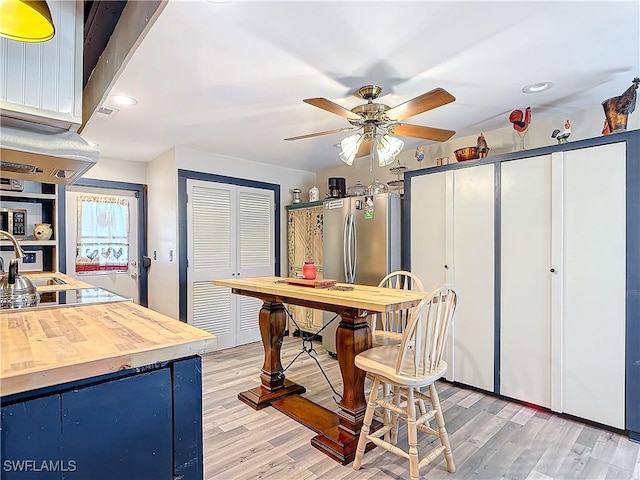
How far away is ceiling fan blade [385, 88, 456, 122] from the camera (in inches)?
74.5

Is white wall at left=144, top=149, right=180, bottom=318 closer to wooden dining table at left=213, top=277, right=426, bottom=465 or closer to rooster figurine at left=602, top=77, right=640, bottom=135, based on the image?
wooden dining table at left=213, top=277, right=426, bottom=465

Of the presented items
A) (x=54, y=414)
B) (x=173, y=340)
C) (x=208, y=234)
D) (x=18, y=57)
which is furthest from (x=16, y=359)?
(x=208, y=234)

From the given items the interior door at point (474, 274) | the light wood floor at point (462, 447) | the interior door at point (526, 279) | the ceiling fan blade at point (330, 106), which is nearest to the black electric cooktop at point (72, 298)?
the light wood floor at point (462, 447)

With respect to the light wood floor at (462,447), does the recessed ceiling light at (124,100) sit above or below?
above

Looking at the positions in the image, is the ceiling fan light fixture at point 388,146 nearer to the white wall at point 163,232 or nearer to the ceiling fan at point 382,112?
the ceiling fan at point 382,112

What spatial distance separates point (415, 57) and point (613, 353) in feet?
7.47

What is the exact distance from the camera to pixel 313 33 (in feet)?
5.91

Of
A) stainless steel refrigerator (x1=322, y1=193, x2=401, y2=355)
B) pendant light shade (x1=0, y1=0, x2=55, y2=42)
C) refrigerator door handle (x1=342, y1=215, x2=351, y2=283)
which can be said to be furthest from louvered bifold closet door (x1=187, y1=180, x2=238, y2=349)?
pendant light shade (x1=0, y1=0, x2=55, y2=42)

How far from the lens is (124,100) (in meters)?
2.58

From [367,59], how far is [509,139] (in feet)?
6.26

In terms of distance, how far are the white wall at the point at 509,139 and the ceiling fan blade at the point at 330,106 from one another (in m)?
1.53

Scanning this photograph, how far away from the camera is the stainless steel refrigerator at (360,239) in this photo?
3.47 m

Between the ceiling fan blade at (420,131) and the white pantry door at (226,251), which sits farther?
the white pantry door at (226,251)

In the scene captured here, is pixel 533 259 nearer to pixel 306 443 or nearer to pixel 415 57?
pixel 415 57
